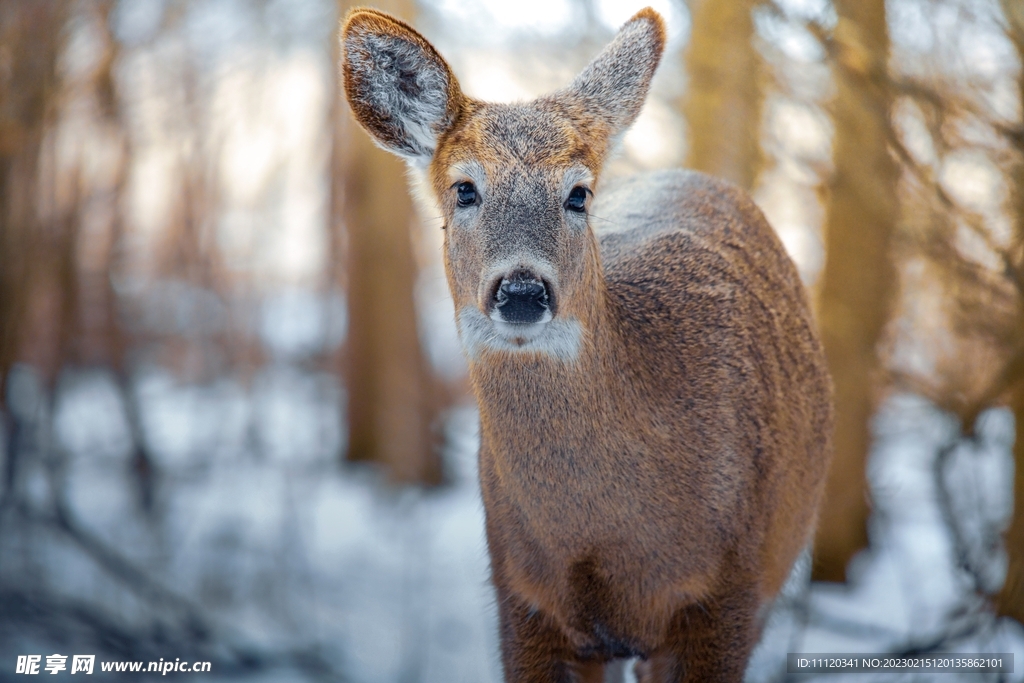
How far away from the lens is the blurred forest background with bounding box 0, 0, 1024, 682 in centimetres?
435

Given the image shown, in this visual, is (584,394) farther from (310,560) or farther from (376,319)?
(376,319)

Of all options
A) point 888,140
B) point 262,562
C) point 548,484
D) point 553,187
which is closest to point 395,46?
point 553,187

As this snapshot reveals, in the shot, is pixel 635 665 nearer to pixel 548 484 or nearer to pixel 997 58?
pixel 548 484

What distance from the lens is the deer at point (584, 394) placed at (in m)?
2.84

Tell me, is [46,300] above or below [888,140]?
below

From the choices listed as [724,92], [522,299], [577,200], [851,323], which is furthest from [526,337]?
[851,323]

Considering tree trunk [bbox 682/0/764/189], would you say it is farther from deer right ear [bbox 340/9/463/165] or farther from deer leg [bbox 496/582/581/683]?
deer leg [bbox 496/582/581/683]

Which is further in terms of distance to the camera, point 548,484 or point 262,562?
point 262,562

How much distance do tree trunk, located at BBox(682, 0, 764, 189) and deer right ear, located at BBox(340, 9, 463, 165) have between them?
2245 mm

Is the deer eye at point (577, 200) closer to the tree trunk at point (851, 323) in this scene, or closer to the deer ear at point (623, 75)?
the deer ear at point (623, 75)

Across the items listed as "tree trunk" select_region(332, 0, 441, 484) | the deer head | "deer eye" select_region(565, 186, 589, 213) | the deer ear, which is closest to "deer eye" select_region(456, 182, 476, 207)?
the deer head

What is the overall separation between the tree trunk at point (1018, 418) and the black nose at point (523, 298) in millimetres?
2537

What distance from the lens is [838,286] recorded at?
6.38 metres

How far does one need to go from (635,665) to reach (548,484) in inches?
55.3
